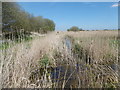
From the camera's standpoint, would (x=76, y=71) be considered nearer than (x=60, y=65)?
Yes

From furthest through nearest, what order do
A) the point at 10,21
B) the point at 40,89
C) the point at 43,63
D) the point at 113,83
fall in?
1. the point at 10,21
2. the point at 43,63
3. the point at 113,83
4. the point at 40,89

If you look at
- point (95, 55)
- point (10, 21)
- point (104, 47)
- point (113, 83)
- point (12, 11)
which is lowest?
point (113, 83)

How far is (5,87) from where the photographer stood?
129cm

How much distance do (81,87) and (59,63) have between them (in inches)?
56.6

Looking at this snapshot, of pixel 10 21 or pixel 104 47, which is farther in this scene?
pixel 10 21

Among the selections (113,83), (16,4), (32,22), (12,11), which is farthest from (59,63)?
(32,22)

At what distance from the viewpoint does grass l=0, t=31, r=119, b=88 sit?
4.40ft

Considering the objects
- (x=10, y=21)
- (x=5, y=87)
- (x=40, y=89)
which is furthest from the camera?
(x=10, y=21)

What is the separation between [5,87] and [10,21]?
896 cm

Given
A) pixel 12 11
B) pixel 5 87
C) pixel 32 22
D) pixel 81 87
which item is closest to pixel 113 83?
pixel 81 87

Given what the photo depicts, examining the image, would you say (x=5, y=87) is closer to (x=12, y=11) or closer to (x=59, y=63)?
(x=59, y=63)

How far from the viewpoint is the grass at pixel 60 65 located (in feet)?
4.40

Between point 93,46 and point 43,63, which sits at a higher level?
point 93,46

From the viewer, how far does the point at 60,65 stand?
8.74ft
